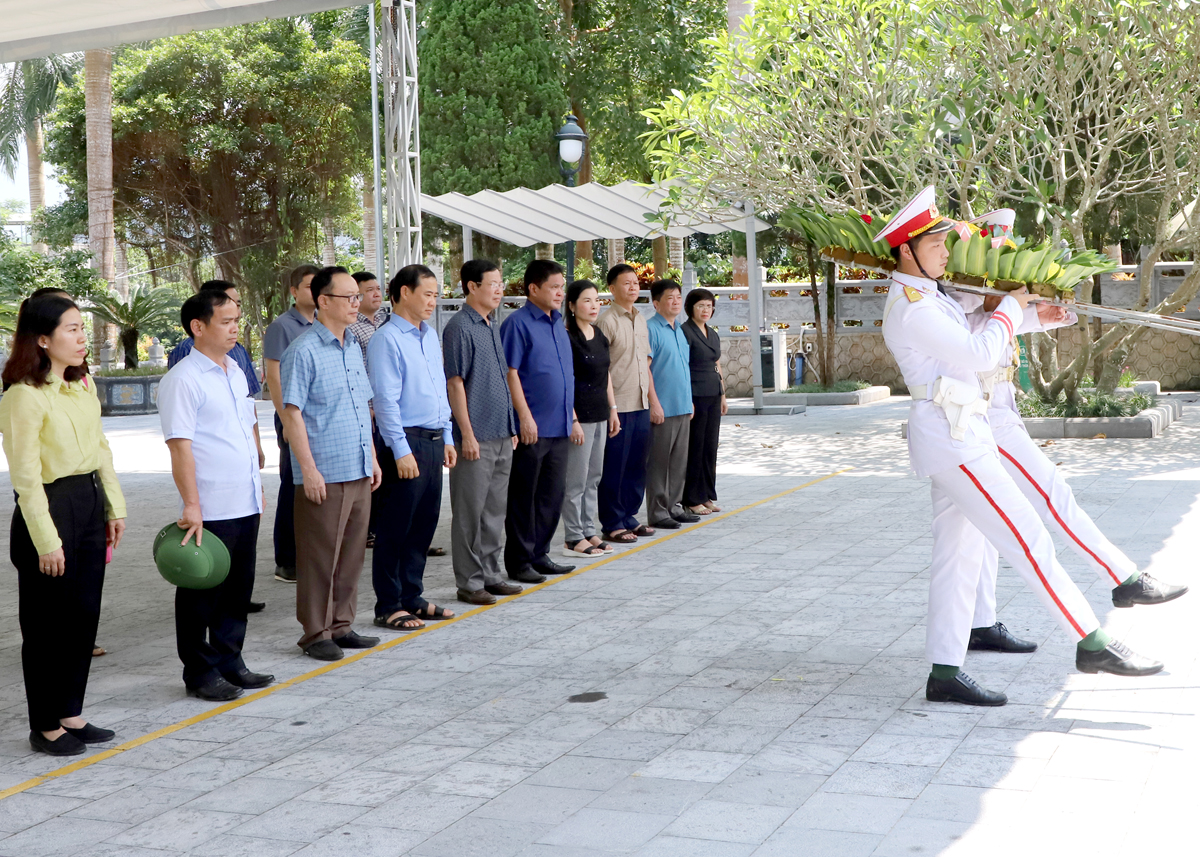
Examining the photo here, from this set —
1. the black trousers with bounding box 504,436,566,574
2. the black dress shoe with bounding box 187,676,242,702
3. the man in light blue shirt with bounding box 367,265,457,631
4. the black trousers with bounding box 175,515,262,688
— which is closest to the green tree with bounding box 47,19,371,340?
the black trousers with bounding box 504,436,566,574

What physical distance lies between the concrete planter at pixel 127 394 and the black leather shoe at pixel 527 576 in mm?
16498

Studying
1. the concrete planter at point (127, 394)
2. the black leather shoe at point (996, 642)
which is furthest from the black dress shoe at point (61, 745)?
the concrete planter at point (127, 394)

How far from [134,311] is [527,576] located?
17359 mm

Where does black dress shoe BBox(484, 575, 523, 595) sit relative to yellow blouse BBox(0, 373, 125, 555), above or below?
below

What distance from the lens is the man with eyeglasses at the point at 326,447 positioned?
543 cm

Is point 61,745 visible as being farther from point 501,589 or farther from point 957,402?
point 957,402

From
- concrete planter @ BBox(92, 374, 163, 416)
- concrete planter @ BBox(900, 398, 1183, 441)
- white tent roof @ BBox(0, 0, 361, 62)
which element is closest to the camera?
white tent roof @ BBox(0, 0, 361, 62)

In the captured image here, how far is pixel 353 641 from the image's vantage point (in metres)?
5.76

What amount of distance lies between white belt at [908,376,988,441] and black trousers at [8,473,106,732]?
3.01m

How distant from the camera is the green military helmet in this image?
15.7 ft

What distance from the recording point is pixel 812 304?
873 inches

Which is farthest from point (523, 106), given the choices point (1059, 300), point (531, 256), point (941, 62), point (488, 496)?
point (1059, 300)

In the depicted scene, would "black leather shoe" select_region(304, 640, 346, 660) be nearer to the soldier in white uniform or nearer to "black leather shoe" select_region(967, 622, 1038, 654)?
the soldier in white uniform

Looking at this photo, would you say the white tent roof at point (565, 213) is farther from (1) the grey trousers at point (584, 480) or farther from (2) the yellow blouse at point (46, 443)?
(2) the yellow blouse at point (46, 443)
